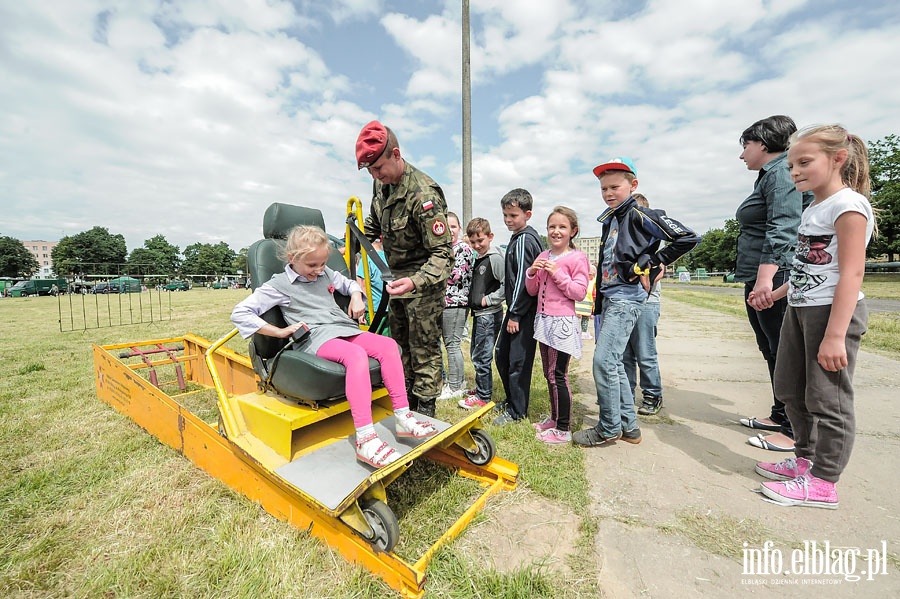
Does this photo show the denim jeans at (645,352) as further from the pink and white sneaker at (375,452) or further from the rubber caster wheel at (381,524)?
the rubber caster wheel at (381,524)

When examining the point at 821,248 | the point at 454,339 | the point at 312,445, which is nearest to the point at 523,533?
the point at 312,445

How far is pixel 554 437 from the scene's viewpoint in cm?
323

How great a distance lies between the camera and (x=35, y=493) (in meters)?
2.50

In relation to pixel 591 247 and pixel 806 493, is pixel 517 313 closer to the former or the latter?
pixel 806 493

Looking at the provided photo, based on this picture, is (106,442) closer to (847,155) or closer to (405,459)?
(405,459)

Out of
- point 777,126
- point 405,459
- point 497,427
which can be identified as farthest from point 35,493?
point 777,126

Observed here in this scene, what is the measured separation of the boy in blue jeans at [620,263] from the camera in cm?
282

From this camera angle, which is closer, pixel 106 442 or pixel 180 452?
pixel 180 452

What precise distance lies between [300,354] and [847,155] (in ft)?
10.3

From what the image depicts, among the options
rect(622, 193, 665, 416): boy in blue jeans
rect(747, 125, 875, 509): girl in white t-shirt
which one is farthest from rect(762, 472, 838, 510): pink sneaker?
rect(622, 193, 665, 416): boy in blue jeans

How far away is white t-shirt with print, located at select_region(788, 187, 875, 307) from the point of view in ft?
6.73

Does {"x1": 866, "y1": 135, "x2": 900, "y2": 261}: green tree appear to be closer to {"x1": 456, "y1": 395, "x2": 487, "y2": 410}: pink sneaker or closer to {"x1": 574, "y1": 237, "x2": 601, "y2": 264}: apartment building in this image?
{"x1": 574, "y1": 237, "x2": 601, "y2": 264}: apartment building

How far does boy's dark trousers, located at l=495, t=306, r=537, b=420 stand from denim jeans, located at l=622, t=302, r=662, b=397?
0.96m

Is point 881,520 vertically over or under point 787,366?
under
